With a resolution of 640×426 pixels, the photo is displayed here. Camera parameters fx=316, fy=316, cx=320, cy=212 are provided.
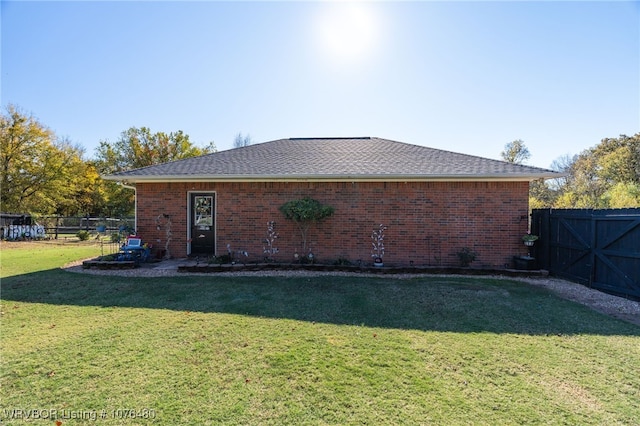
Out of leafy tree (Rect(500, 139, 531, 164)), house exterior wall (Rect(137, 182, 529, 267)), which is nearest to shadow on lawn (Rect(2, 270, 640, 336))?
house exterior wall (Rect(137, 182, 529, 267))

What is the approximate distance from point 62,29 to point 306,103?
731 centimetres

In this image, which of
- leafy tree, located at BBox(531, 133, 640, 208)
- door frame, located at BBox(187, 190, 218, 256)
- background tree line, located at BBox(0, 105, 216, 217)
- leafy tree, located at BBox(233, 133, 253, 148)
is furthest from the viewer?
leafy tree, located at BBox(233, 133, 253, 148)

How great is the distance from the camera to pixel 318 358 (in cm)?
347

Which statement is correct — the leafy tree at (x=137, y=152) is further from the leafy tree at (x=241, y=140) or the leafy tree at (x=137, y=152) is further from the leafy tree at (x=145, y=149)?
the leafy tree at (x=241, y=140)

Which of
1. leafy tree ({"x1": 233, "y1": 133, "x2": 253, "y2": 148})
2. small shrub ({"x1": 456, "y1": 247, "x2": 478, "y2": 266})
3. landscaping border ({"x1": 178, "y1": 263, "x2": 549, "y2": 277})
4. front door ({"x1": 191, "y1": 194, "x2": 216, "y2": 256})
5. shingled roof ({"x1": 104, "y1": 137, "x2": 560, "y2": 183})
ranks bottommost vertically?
landscaping border ({"x1": 178, "y1": 263, "x2": 549, "y2": 277})

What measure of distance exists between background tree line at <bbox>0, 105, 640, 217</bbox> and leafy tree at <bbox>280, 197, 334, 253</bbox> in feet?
47.1

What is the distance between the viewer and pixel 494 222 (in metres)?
8.59

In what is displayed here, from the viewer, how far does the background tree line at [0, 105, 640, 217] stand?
2125cm

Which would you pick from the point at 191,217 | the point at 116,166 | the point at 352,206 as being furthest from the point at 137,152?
the point at 352,206

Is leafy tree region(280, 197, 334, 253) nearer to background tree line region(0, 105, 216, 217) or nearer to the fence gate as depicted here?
the fence gate

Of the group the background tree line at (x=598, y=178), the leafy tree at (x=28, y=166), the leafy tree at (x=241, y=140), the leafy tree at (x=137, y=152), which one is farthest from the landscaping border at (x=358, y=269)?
the leafy tree at (x=241, y=140)

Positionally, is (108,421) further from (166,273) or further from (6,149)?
→ (6,149)

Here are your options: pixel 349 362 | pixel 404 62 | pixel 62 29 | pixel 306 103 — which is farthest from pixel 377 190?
pixel 62 29

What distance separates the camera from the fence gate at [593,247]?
6.14 meters
